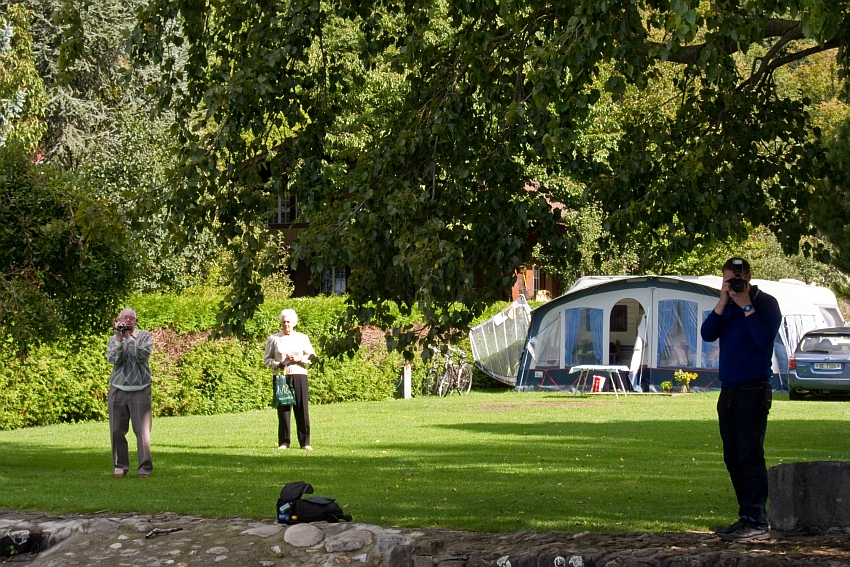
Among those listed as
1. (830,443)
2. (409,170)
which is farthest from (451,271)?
(830,443)

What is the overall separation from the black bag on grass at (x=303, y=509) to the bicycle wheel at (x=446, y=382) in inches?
703

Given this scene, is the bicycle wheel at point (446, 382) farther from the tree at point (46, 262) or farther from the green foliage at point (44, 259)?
the green foliage at point (44, 259)

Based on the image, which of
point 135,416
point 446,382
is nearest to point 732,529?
point 135,416

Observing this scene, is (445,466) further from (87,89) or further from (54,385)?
(87,89)

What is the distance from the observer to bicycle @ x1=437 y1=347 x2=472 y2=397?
26250mm

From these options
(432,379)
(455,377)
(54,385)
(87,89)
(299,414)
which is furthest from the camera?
(87,89)

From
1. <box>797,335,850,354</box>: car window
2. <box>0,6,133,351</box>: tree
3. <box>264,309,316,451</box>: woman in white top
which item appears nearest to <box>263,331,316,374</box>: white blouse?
<box>264,309,316,451</box>: woman in white top

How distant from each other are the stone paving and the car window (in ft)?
57.1

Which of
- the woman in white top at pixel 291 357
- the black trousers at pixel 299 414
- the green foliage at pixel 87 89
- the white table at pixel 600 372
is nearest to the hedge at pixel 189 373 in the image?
the black trousers at pixel 299 414

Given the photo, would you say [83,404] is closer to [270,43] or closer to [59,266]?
[59,266]

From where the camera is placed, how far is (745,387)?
7.28m

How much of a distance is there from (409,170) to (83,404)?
491 inches

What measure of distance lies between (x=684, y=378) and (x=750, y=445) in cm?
1932

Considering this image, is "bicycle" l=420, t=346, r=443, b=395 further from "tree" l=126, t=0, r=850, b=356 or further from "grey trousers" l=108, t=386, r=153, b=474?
"tree" l=126, t=0, r=850, b=356
